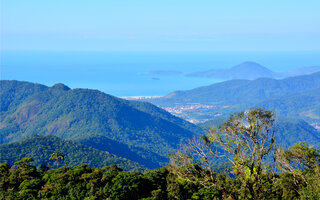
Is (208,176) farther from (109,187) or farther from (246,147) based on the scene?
(109,187)

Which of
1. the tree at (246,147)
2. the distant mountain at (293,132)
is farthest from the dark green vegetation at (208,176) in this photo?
the distant mountain at (293,132)

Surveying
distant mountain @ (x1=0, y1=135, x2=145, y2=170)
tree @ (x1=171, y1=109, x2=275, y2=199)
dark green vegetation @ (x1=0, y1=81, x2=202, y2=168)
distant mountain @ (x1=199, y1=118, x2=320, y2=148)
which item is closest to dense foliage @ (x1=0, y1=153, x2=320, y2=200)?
tree @ (x1=171, y1=109, x2=275, y2=199)

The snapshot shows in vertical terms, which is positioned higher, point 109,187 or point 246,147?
point 246,147

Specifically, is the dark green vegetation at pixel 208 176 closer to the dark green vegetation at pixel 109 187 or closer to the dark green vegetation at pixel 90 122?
the dark green vegetation at pixel 109 187

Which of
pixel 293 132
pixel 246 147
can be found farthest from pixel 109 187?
pixel 293 132

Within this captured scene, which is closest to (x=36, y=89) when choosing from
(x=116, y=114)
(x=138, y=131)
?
(x=116, y=114)
